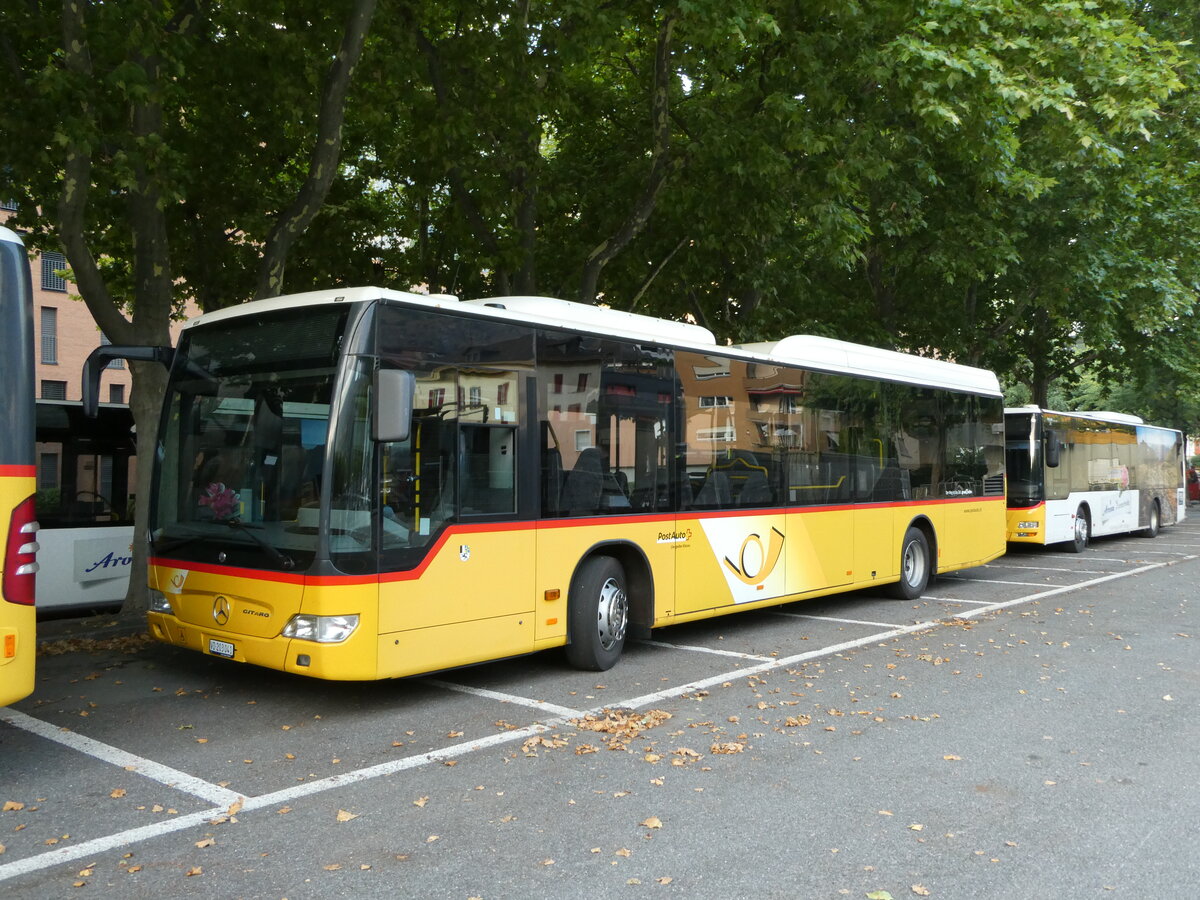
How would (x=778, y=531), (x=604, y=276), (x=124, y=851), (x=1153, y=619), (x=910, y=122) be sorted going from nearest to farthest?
(x=124, y=851)
(x=778, y=531)
(x=1153, y=619)
(x=910, y=122)
(x=604, y=276)

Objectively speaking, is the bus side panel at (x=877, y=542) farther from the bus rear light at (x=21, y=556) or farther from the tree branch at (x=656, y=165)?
the bus rear light at (x=21, y=556)

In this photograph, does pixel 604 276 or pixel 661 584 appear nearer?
pixel 661 584

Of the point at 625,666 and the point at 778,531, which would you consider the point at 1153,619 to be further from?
the point at 625,666

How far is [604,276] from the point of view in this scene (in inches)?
706

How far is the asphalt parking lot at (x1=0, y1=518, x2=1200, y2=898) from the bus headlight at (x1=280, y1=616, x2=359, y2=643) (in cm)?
61

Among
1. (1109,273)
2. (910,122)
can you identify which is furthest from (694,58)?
(1109,273)

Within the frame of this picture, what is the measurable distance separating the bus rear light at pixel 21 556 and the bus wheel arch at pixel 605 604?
12.7ft

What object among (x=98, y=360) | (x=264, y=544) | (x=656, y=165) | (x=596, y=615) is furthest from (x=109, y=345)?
(x=656, y=165)

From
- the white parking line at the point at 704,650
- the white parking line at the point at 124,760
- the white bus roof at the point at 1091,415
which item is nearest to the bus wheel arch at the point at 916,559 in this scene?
the white parking line at the point at 704,650

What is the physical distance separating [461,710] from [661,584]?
2438 millimetres

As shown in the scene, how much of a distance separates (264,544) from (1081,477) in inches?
724

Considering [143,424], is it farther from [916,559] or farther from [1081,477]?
[1081,477]

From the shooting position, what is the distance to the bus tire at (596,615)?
828cm

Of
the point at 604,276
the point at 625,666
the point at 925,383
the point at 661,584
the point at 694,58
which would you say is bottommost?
the point at 625,666
